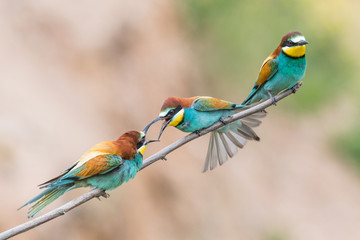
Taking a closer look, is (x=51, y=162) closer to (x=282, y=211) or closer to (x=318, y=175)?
(x=282, y=211)

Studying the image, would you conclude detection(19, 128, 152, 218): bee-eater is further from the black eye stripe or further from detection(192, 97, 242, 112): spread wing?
detection(192, 97, 242, 112): spread wing

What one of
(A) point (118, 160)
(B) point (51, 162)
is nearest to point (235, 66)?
(B) point (51, 162)

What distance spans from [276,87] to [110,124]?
2777mm

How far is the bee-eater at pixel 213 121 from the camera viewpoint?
2152 millimetres

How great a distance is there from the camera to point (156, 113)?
17.5 ft

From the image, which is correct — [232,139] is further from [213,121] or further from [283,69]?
[283,69]

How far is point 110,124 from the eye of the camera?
16.4 ft

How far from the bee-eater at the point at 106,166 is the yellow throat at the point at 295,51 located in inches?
28.0

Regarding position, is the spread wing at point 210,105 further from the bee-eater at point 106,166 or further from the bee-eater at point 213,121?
the bee-eater at point 106,166

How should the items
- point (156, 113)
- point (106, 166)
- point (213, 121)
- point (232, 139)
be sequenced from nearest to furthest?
point (106, 166) → point (213, 121) → point (232, 139) → point (156, 113)

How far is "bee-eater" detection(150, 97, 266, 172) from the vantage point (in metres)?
2.15

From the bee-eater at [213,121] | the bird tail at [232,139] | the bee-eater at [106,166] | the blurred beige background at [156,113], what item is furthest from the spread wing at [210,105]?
the blurred beige background at [156,113]

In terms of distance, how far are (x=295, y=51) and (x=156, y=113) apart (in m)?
3.09

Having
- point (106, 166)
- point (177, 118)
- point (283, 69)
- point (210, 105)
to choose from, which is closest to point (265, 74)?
point (283, 69)
